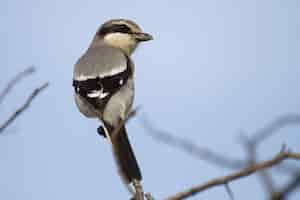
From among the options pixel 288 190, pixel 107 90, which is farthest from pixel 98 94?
pixel 288 190

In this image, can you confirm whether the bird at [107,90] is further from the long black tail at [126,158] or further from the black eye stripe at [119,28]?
the black eye stripe at [119,28]

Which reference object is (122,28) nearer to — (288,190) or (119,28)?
→ (119,28)

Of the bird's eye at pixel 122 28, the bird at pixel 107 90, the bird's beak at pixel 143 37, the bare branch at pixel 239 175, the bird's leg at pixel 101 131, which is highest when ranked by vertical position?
the bare branch at pixel 239 175

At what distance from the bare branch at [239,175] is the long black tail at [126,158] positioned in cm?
146

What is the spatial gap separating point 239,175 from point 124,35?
376 centimetres

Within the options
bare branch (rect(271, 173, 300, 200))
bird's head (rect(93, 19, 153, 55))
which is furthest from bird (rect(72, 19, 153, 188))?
bare branch (rect(271, 173, 300, 200))

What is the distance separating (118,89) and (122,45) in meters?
1.18

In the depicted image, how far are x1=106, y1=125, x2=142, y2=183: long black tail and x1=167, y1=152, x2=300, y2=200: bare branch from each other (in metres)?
1.46

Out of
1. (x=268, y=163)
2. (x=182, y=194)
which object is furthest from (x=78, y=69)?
(x=268, y=163)

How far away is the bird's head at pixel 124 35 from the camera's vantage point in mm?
4930

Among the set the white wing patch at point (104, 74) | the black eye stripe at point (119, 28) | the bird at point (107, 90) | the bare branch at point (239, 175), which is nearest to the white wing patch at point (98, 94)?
the bird at point (107, 90)

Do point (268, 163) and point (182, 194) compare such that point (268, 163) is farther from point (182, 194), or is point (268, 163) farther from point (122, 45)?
point (122, 45)

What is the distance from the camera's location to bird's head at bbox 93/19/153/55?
4.93 metres

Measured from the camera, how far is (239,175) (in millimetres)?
1313
